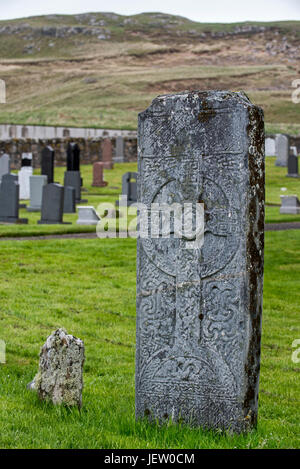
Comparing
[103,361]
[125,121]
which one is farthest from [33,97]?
[103,361]

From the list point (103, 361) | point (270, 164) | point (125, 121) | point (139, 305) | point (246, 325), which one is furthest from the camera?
point (125, 121)

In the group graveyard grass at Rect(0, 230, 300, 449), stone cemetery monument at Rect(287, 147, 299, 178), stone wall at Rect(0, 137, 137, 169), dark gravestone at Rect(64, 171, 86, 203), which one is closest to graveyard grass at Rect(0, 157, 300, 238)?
stone cemetery monument at Rect(287, 147, 299, 178)

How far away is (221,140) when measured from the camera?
17.2ft

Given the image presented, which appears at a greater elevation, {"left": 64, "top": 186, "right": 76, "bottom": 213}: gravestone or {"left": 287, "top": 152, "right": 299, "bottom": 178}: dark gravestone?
{"left": 287, "top": 152, "right": 299, "bottom": 178}: dark gravestone

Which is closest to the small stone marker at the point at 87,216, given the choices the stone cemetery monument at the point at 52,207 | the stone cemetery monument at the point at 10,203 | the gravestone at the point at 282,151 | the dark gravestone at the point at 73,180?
the stone cemetery monument at the point at 52,207

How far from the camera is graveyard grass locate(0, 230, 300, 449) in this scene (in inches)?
204

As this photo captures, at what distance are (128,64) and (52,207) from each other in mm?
94000

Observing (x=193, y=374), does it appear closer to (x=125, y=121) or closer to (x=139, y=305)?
(x=139, y=305)

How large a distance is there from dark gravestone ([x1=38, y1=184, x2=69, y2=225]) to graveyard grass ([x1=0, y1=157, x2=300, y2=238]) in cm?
35

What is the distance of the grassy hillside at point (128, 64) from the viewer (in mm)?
77500

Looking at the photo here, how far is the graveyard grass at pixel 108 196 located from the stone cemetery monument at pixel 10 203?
514 millimetres

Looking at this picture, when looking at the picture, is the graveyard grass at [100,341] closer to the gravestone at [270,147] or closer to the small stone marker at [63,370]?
the small stone marker at [63,370]

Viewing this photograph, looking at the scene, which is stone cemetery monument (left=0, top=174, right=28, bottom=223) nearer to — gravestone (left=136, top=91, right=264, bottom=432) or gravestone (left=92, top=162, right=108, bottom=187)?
gravestone (left=92, top=162, right=108, bottom=187)
